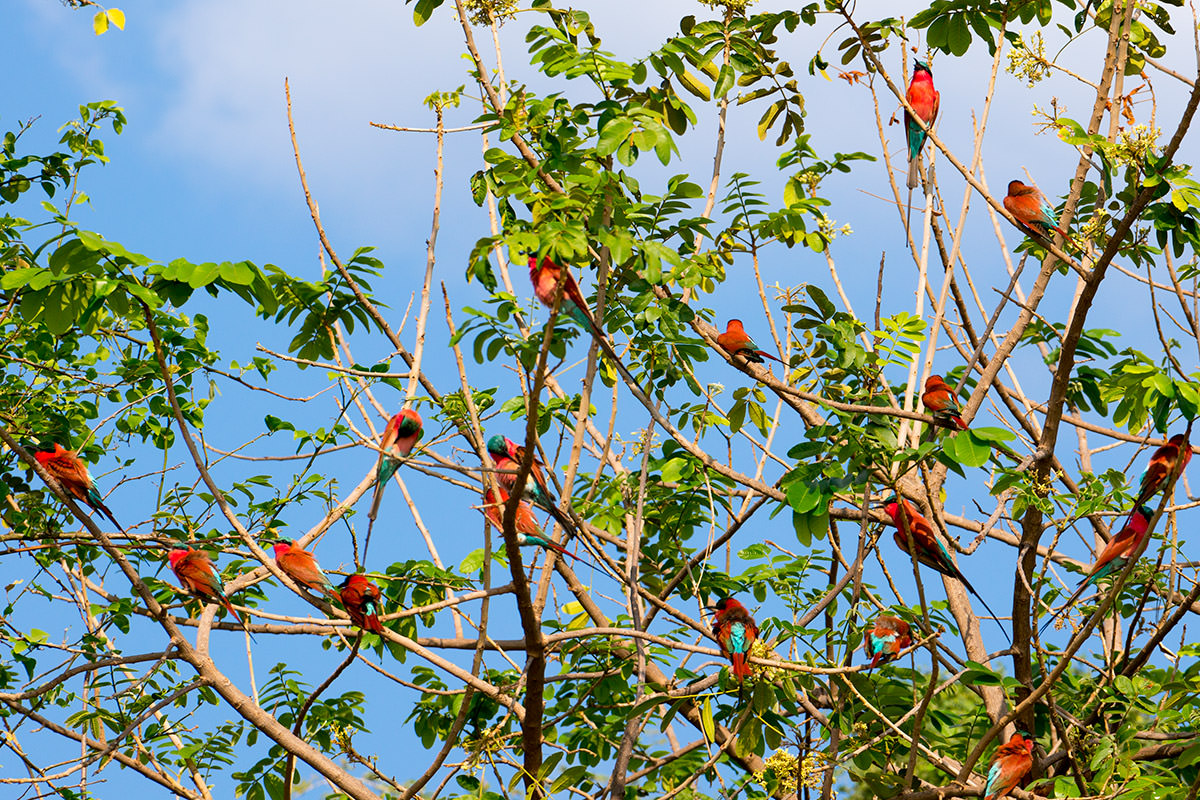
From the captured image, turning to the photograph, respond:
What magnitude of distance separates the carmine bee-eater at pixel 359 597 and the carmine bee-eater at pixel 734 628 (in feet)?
4.06

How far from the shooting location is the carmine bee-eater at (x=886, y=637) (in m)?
4.41

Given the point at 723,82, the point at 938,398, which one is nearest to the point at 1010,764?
the point at 938,398

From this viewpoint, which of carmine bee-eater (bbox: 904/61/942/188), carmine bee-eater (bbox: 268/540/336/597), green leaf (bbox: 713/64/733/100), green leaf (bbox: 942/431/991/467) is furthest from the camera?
carmine bee-eater (bbox: 904/61/942/188)

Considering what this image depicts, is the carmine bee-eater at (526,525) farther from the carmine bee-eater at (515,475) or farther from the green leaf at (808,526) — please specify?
the green leaf at (808,526)

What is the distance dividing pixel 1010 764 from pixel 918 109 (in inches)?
119

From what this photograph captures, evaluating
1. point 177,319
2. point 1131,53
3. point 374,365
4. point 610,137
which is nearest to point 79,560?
point 177,319

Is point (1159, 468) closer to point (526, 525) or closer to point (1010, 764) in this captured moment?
point (1010, 764)

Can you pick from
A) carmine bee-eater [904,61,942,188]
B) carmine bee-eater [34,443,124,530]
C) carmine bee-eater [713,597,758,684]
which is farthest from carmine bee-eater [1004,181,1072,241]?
carmine bee-eater [34,443,124,530]

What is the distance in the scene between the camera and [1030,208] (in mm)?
4844

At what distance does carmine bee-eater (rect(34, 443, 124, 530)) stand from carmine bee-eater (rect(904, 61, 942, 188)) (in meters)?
3.98

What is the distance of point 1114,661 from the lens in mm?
4020

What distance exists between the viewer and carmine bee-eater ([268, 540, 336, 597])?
13.6ft

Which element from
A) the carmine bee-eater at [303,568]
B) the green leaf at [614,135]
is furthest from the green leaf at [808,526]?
the carmine bee-eater at [303,568]

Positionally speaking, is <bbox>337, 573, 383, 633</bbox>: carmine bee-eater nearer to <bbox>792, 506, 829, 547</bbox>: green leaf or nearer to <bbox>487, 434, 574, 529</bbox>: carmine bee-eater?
<bbox>487, 434, 574, 529</bbox>: carmine bee-eater
